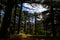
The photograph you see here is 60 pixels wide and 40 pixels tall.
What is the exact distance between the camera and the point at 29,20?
990cm

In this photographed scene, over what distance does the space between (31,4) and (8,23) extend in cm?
195

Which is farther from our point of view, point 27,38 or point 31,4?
point 31,4

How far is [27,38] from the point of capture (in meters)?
7.77

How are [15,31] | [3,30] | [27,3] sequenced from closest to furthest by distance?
1. [3,30]
2. [27,3]
3. [15,31]

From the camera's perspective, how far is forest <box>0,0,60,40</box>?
7650 mm

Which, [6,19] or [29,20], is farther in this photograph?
[29,20]

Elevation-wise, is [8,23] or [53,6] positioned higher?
[53,6]

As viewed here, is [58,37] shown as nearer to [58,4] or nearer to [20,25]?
[58,4]

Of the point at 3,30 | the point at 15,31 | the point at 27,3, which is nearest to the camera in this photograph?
the point at 3,30

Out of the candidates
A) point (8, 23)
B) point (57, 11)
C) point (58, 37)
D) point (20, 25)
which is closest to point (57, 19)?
point (57, 11)

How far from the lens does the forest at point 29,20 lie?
7.65 metres

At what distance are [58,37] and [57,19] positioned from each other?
3.96 ft

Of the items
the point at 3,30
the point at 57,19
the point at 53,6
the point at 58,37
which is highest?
the point at 53,6

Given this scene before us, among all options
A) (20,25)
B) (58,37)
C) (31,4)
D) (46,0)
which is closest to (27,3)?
(31,4)
